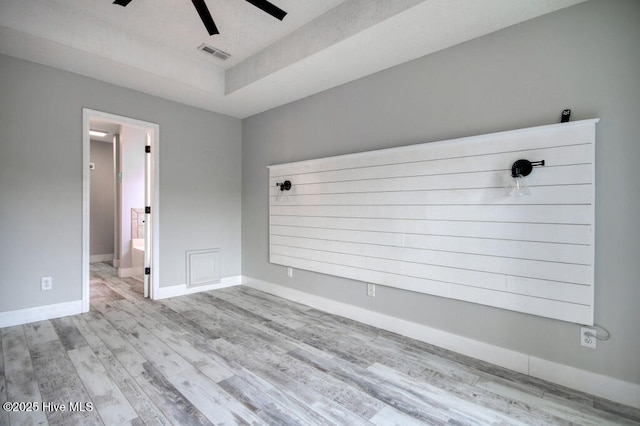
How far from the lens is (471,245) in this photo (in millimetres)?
2414

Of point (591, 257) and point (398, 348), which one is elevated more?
point (591, 257)

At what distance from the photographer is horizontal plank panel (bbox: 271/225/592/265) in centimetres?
201

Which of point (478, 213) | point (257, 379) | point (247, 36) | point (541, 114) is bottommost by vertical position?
point (257, 379)

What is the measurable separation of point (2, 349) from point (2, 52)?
8.57ft

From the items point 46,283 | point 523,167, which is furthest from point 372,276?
point 46,283

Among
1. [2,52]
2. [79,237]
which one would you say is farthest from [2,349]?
[2,52]

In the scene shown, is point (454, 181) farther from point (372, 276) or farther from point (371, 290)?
point (371, 290)

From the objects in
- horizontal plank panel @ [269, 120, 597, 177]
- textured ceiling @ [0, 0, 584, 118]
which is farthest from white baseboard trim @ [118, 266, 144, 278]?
horizontal plank panel @ [269, 120, 597, 177]

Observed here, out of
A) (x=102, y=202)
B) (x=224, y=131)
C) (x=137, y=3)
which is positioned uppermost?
(x=137, y=3)

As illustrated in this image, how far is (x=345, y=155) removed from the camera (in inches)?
129

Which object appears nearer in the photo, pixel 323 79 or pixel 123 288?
pixel 323 79

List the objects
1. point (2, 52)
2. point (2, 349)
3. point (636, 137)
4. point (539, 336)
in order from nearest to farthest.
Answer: point (636, 137) → point (539, 336) → point (2, 349) → point (2, 52)

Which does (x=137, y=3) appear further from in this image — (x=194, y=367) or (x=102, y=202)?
(x=102, y=202)

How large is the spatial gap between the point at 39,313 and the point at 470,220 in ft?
13.5
